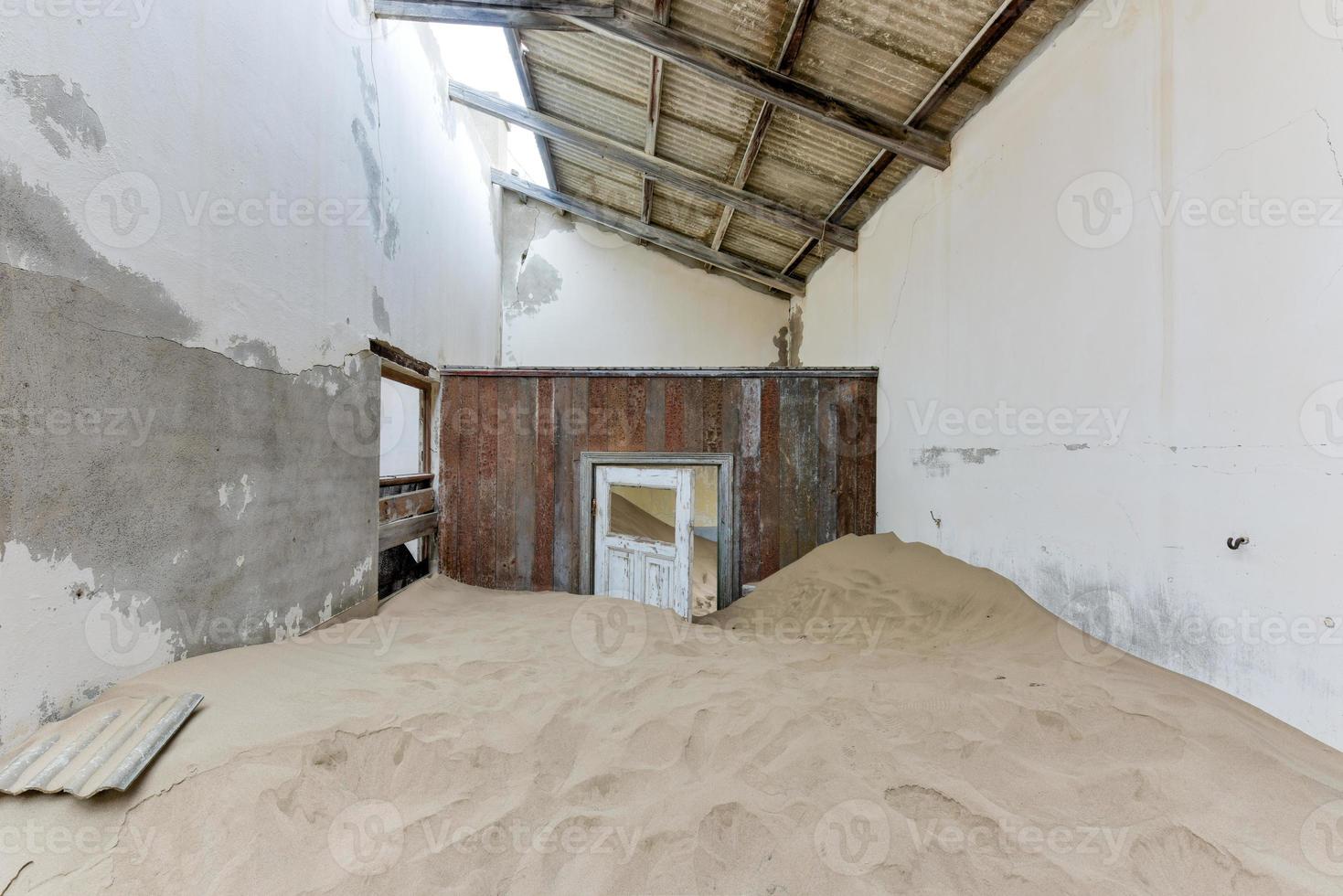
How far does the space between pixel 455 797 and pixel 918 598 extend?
315 centimetres

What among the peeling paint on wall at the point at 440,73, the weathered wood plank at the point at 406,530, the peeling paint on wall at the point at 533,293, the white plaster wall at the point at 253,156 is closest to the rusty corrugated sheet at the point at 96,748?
the white plaster wall at the point at 253,156

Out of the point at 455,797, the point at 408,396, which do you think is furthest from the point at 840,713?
the point at 408,396

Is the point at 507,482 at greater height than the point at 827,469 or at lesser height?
lesser

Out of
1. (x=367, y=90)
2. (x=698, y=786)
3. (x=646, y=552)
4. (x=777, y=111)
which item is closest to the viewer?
(x=698, y=786)

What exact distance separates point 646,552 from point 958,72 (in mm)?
4133

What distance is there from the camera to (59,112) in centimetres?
175

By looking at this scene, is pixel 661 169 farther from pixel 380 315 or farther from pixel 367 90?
pixel 380 315

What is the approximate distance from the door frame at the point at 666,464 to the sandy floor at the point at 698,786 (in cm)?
218

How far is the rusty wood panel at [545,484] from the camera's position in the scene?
5.08 metres

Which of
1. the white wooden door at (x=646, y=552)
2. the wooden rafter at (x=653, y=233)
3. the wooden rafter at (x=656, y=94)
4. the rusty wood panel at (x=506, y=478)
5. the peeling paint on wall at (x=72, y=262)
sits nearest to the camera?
the peeling paint on wall at (x=72, y=262)

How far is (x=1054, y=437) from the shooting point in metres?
3.03

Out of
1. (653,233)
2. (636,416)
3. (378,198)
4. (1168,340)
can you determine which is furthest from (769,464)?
(653,233)

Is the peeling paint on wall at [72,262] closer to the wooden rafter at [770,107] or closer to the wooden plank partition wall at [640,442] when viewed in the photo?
the wooden plank partition wall at [640,442]

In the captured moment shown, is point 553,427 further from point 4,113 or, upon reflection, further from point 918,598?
point 4,113
